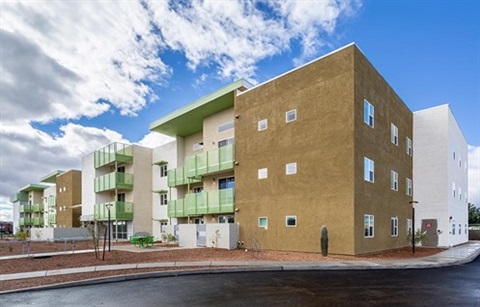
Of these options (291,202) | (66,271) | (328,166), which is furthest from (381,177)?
(66,271)

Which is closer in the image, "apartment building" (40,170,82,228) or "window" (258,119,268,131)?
"window" (258,119,268,131)

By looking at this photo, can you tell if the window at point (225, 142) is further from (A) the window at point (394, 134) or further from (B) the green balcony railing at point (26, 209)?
(B) the green balcony railing at point (26, 209)

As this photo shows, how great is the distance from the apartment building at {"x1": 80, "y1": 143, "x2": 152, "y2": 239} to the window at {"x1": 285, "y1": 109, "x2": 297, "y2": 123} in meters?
20.0

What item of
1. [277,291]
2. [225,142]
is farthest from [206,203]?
[277,291]

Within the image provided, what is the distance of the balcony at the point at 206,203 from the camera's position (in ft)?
76.7

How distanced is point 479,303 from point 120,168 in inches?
1372

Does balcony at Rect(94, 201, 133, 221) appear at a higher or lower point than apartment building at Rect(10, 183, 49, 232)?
higher

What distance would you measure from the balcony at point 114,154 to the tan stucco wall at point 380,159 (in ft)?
80.5

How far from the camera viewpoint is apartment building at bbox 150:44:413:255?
1736 centimetres

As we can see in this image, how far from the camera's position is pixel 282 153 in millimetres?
20188

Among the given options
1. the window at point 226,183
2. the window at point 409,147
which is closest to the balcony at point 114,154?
the window at point 226,183

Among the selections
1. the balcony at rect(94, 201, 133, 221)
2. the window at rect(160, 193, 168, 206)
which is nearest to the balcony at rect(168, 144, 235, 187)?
the window at rect(160, 193, 168, 206)

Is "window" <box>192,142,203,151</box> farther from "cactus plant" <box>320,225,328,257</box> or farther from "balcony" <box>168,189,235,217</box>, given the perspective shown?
"cactus plant" <box>320,225,328,257</box>

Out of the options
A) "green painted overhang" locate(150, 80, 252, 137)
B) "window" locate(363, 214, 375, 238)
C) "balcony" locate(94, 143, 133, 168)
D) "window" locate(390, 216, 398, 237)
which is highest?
"green painted overhang" locate(150, 80, 252, 137)
